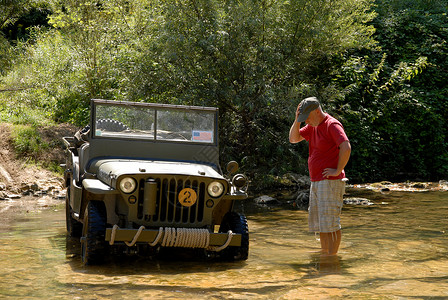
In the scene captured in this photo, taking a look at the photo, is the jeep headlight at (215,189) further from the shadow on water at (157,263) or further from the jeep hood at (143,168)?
the shadow on water at (157,263)

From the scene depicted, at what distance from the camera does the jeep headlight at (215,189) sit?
19.5 feet

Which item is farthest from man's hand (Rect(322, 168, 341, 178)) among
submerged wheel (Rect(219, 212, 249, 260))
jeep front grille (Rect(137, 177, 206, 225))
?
jeep front grille (Rect(137, 177, 206, 225))

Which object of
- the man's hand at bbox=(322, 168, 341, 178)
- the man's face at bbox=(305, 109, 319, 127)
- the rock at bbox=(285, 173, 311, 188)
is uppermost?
the man's face at bbox=(305, 109, 319, 127)

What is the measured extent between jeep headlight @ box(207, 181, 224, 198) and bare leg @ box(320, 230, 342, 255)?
116 centimetres

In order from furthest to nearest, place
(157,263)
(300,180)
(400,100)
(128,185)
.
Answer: (400,100) < (300,180) < (157,263) < (128,185)

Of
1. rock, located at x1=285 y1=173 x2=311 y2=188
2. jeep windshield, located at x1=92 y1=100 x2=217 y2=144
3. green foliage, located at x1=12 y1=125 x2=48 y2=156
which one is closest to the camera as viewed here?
jeep windshield, located at x1=92 y1=100 x2=217 y2=144

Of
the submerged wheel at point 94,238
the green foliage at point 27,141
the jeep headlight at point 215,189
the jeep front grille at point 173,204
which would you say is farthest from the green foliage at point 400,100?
the submerged wheel at point 94,238

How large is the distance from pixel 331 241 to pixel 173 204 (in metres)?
1.65

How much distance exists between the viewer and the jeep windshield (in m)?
7.06

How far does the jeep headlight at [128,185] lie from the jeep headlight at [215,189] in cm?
74

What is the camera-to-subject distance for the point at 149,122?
7.13 metres

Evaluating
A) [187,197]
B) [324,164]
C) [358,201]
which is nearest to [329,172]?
[324,164]

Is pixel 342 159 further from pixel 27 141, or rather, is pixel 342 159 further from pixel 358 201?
pixel 27 141

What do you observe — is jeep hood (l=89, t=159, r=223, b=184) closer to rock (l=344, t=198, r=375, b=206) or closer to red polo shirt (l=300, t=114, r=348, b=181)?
red polo shirt (l=300, t=114, r=348, b=181)
